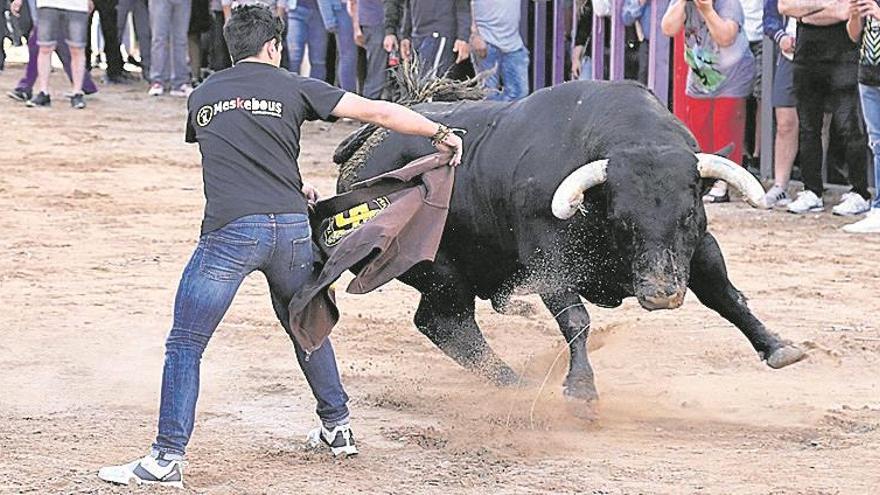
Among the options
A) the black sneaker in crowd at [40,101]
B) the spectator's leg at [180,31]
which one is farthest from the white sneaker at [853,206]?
the black sneaker in crowd at [40,101]

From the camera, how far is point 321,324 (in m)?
5.30

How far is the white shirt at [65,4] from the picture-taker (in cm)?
1623

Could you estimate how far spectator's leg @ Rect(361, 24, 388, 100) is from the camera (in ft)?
49.9

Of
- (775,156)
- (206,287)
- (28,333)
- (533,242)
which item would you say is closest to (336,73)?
(775,156)

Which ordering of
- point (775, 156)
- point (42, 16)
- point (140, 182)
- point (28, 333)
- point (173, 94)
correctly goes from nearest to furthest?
point (28, 333) → point (775, 156) → point (140, 182) → point (42, 16) → point (173, 94)

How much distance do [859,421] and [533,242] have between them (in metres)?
1.43

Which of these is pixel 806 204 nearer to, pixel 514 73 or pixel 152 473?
pixel 514 73

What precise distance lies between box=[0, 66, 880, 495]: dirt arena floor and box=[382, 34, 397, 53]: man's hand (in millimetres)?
3965

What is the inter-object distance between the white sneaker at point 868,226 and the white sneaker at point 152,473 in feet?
21.7

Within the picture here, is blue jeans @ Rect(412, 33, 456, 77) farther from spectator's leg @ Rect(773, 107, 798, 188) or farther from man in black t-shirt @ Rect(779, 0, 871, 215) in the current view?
man in black t-shirt @ Rect(779, 0, 871, 215)

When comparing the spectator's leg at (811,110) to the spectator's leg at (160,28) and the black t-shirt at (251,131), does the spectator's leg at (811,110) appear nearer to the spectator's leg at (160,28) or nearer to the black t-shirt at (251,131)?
the black t-shirt at (251,131)

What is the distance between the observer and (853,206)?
11172mm

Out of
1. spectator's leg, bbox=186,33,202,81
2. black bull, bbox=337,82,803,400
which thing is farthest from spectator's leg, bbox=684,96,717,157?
spectator's leg, bbox=186,33,202,81

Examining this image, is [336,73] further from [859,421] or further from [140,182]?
[859,421]
